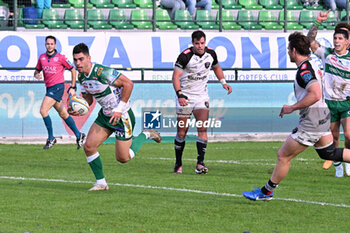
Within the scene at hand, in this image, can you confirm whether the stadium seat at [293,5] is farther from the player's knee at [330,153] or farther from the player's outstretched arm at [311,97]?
the player's outstretched arm at [311,97]

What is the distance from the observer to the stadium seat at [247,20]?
25.0m

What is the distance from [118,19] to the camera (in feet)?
79.4

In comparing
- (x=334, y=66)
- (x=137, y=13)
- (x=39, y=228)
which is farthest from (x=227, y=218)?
(x=137, y=13)

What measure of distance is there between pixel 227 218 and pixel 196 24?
1766 centimetres

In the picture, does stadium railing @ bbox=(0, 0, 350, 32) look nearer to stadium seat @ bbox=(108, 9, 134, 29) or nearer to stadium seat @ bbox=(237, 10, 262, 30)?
stadium seat @ bbox=(237, 10, 262, 30)

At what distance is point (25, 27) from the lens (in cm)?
2286

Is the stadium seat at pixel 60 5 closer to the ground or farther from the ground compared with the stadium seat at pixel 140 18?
farther from the ground

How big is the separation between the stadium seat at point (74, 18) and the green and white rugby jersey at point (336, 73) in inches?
535

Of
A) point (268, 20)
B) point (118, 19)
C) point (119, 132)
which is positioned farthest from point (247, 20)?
point (119, 132)

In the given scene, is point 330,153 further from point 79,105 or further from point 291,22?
point 291,22

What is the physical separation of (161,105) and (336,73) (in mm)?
7067

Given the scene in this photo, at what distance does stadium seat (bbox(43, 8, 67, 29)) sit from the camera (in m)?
23.2

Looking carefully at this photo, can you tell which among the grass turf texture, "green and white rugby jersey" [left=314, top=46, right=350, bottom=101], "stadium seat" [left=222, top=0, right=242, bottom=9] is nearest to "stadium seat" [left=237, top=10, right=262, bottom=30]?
"stadium seat" [left=222, top=0, right=242, bottom=9]

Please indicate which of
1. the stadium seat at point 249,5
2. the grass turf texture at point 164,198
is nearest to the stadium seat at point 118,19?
the stadium seat at point 249,5
